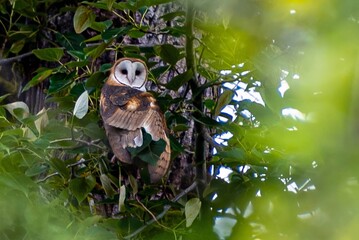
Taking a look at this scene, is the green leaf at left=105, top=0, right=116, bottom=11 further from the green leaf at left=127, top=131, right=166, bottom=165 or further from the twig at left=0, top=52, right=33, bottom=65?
the twig at left=0, top=52, right=33, bottom=65

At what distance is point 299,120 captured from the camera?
527mm

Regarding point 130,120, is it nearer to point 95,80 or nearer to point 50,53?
point 95,80

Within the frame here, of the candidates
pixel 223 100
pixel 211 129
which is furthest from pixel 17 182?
pixel 211 129

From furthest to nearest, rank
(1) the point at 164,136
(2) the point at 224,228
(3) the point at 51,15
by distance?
(3) the point at 51,15
(1) the point at 164,136
(2) the point at 224,228

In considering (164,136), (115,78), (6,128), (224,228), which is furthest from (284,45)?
(6,128)

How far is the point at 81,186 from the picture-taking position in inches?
60.9

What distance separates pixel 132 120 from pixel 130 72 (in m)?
0.20

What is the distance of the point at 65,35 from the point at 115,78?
33 centimetres

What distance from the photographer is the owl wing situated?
4.69 feet

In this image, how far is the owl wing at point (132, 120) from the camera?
1430 mm

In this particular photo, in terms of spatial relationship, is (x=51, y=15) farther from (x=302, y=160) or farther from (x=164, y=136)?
(x=302, y=160)

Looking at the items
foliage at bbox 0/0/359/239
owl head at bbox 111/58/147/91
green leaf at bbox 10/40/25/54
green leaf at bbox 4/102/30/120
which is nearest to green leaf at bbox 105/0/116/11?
foliage at bbox 0/0/359/239

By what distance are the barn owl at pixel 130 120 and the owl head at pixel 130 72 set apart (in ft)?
0.09

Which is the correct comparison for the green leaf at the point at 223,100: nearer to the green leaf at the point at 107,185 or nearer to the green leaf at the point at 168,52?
the green leaf at the point at 168,52
